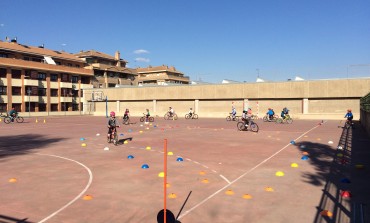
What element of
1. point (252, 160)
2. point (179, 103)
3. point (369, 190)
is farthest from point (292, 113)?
point (369, 190)

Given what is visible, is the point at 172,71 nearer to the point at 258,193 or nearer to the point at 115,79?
the point at 115,79

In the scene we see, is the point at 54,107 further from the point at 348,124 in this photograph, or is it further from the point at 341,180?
the point at 341,180

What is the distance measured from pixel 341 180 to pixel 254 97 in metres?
33.8

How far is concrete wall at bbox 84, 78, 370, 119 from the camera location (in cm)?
3625

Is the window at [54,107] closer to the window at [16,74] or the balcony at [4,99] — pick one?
the window at [16,74]

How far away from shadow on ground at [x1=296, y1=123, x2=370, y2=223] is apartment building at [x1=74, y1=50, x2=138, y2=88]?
63397 mm

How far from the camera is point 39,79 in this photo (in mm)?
57500

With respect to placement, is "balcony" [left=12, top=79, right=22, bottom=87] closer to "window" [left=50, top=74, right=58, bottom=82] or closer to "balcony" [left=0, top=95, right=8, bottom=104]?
"balcony" [left=0, top=95, right=8, bottom=104]

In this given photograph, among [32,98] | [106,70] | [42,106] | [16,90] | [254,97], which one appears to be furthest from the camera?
[106,70]

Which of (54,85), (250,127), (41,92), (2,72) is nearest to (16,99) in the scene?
(2,72)

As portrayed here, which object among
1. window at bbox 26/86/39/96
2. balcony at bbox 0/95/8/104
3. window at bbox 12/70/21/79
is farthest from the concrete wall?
balcony at bbox 0/95/8/104

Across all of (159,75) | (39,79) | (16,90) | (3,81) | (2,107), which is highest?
(159,75)

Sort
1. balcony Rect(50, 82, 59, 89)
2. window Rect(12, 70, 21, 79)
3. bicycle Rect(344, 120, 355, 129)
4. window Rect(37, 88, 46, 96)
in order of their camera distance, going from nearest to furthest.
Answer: bicycle Rect(344, 120, 355, 129) → window Rect(12, 70, 21, 79) → window Rect(37, 88, 46, 96) → balcony Rect(50, 82, 59, 89)

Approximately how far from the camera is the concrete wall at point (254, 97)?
119 ft
